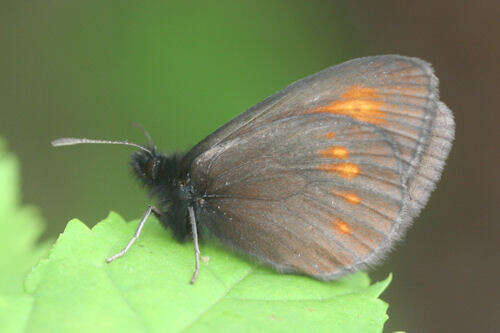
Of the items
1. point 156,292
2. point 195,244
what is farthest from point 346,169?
point 156,292

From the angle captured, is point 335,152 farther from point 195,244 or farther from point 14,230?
point 14,230

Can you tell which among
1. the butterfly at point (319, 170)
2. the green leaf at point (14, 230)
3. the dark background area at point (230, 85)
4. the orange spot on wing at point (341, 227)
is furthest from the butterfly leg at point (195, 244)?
the dark background area at point (230, 85)

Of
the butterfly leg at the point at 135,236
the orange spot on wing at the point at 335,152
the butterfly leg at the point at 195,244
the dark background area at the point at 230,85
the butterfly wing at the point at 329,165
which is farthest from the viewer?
the dark background area at the point at 230,85

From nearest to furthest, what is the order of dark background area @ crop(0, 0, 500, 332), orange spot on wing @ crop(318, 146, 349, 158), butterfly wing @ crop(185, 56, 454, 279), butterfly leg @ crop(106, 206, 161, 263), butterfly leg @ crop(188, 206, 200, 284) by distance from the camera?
1. butterfly leg @ crop(106, 206, 161, 263)
2. butterfly leg @ crop(188, 206, 200, 284)
3. butterfly wing @ crop(185, 56, 454, 279)
4. orange spot on wing @ crop(318, 146, 349, 158)
5. dark background area @ crop(0, 0, 500, 332)

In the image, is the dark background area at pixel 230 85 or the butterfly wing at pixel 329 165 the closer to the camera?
the butterfly wing at pixel 329 165

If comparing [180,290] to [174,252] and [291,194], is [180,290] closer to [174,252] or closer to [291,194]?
[174,252]

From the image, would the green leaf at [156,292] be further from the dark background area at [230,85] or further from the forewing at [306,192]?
the dark background area at [230,85]

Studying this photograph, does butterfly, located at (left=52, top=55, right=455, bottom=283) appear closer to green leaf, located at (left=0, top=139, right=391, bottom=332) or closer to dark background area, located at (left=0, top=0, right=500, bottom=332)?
green leaf, located at (left=0, top=139, right=391, bottom=332)

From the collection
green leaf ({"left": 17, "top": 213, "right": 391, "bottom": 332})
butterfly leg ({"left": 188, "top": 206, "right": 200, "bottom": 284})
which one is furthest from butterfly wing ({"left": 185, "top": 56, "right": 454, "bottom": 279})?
green leaf ({"left": 17, "top": 213, "right": 391, "bottom": 332})

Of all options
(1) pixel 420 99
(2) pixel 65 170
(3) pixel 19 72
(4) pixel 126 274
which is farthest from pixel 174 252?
(3) pixel 19 72
